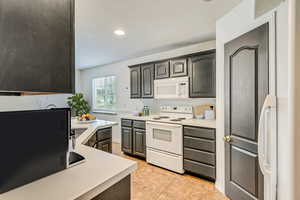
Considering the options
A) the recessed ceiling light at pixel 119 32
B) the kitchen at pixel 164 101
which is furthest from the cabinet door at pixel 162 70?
the recessed ceiling light at pixel 119 32

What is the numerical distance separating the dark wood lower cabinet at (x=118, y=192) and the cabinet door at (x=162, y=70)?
2.46 meters

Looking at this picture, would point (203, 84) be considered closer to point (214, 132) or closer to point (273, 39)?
point (214, 132)

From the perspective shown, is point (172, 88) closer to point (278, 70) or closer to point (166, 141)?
point (166, 141)

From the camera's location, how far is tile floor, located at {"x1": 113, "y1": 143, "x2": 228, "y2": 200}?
2086 millimetres

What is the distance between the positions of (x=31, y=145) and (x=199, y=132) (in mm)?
2202

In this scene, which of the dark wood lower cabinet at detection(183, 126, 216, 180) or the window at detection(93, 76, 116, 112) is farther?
the window at detection(93, 76, 116, 112)

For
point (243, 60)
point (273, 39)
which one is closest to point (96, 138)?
point (243, 60)

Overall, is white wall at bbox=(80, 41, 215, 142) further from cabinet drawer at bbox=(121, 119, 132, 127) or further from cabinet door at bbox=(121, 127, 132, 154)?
cabinet door at bbox=(121, 127, 132, 154)

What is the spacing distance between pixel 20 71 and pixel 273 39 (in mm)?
1783

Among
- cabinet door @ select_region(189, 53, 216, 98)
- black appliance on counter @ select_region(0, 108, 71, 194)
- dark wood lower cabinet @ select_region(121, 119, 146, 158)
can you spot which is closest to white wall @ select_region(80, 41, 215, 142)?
cabinet door @ select_region(189, 53, 216, 98)

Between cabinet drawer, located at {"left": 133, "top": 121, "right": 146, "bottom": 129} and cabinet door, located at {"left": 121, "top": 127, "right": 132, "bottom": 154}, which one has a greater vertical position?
cabinet drawer, located at {"left": 133, "top": 121, "right": 146, "bottom": 129}

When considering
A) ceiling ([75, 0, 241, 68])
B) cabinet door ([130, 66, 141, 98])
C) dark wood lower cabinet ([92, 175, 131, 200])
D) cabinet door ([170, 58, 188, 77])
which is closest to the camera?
dark wood lower cabinet ([92, 175, 131, 200])

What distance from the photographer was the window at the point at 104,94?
495cm

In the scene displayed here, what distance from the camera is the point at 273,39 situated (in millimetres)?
1324
